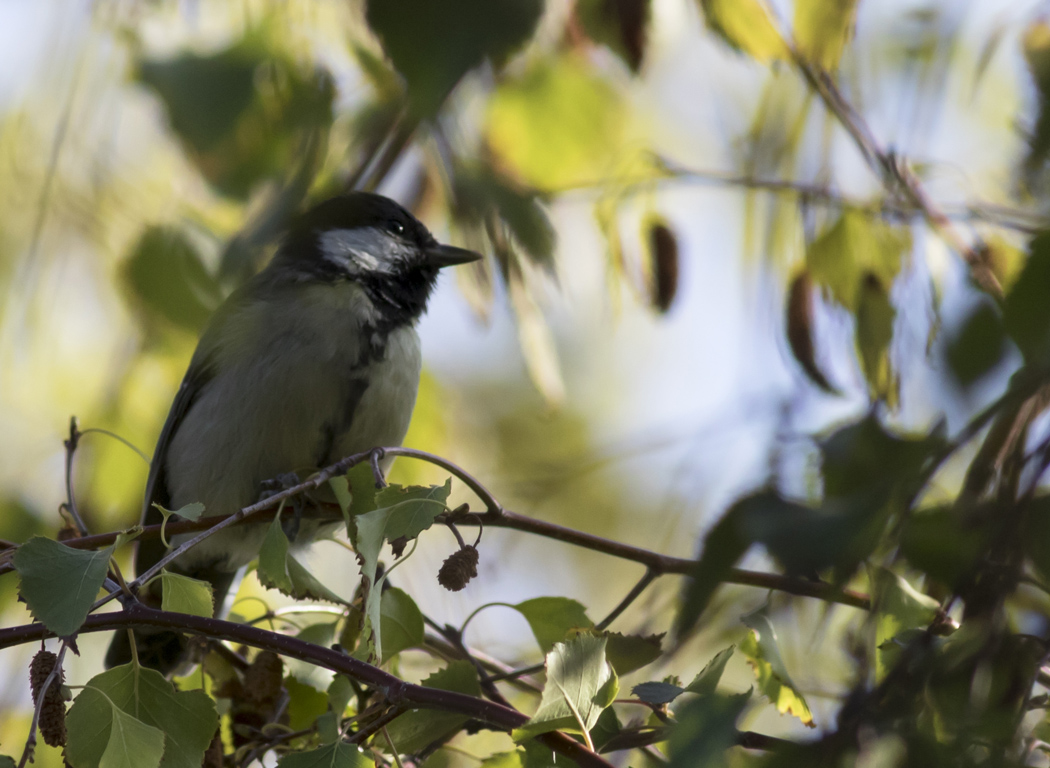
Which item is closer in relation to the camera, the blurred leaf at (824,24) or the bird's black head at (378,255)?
the blurred leaf at (824,24)

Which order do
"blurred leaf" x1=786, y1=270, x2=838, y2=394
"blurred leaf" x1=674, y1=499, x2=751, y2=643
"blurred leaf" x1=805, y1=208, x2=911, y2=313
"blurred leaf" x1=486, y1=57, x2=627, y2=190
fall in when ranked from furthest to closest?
"blurred leaf" x1=486, y1=57, x2=627, y2=190
"blurred leaf" x1=805, y1=208, x2=911, y2=313
"blurred leaf" x1=786, y1=270, x2=838, y2=394
"blurred leaf" x1=674, y1=499, x2=751, y2=643

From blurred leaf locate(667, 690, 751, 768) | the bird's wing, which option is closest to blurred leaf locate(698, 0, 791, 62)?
blurred leaf locate(667, 690, 751, 768)

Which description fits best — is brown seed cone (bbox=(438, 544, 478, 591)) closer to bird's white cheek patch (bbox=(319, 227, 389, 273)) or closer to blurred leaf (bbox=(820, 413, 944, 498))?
blurred leaf (bbox=(820, 413, 944, 498))

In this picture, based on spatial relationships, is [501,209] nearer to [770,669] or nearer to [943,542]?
[770,669]

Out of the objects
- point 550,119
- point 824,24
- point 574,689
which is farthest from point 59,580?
point 550,119

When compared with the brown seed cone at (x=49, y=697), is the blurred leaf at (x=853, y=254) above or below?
above

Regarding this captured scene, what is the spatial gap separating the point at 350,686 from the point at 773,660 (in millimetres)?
800

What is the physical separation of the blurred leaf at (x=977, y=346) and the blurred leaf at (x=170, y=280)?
4.97ft

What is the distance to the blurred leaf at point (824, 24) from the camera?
2.04m

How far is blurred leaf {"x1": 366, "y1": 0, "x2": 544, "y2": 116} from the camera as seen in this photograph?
0.81 metres

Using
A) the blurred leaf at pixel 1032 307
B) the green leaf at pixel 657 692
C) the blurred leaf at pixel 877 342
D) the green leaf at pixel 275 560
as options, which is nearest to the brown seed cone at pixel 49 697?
the green leaf at pixel 275 560

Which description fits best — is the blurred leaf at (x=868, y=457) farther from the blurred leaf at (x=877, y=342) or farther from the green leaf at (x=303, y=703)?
the green leaf at (x=303, y=703)

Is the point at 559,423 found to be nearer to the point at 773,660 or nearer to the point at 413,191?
the point at 413,191

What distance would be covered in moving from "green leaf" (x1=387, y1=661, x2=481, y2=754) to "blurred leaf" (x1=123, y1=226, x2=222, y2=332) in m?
0.91
